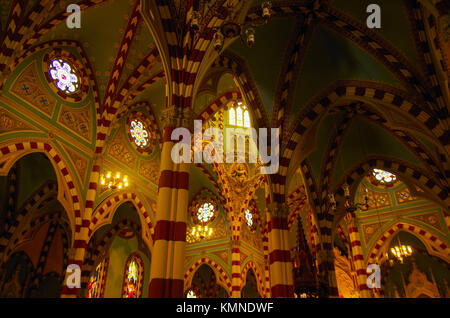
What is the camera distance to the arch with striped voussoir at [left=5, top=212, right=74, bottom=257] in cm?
1515

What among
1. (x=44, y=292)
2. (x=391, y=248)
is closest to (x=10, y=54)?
(x=44, y=292)

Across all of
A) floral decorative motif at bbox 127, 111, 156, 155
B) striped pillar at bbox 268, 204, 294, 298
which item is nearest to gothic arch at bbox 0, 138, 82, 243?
floral decorative motif at bbox 127, 111, 156, 155

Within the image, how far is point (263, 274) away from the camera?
779 inches

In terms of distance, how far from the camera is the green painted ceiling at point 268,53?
10773mm

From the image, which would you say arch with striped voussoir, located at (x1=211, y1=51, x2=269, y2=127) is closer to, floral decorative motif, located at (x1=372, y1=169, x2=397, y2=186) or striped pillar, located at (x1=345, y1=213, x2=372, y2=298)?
striped pillar, located at (x1=345, y1=213, x2=372, y2=298)

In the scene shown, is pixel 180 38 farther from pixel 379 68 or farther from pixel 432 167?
pixel 432 167

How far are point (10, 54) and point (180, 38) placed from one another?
4.70m

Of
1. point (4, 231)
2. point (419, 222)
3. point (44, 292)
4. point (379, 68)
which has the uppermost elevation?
point (379, 68)

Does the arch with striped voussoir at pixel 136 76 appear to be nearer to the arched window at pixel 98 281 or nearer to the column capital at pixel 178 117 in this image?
the column capital at pixel 178 117

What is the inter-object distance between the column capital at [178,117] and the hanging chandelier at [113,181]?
637 centimetres

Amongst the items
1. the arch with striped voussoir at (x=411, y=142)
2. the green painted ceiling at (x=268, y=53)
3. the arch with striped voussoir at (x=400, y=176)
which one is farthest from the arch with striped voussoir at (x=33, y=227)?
the arch with striped voussoir at (x=411, y=142)

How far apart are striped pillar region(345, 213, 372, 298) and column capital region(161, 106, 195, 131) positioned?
11.2 meters

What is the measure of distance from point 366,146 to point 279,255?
771 centimetres
